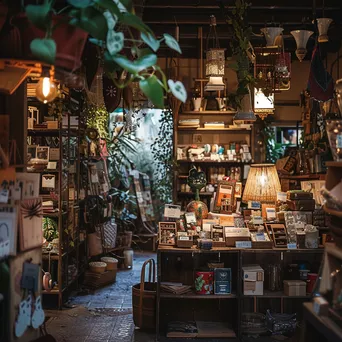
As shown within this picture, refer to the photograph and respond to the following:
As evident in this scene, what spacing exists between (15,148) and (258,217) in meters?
3.44

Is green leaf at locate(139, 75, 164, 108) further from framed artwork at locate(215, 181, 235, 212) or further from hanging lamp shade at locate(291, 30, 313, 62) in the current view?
hanging lamp shade at locate(291, 30, 313, 62)

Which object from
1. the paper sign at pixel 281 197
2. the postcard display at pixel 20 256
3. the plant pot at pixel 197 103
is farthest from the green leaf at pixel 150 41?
the plant pot at pixel 197 103

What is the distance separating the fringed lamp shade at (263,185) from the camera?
6.26 meters

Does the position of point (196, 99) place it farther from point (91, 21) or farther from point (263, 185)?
point (91, 21)

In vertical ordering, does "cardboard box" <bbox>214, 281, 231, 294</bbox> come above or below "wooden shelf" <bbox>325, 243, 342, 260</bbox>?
below

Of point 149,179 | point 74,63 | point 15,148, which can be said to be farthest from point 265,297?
point 149,179

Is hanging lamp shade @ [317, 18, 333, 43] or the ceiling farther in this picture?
the ceiling

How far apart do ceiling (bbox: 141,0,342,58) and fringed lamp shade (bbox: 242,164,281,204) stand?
5.22ft

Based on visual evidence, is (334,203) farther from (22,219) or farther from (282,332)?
(282,332)

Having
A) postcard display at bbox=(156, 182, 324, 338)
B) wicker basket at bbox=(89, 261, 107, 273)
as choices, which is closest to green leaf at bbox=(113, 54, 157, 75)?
postcard display at bbox=(156, 182, 324, 338)

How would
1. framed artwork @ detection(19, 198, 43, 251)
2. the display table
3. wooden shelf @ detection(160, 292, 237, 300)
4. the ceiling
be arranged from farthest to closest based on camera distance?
the ceiling < wooden shelf @ detection(160, 292, 237, 300) < framed artwork @ detection(19, 198, 43, 251) < the display table

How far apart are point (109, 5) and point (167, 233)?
388 centimetres

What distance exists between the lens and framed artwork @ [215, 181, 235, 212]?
269 inches

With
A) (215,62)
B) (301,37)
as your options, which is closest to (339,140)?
(301,37)
